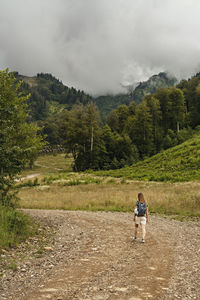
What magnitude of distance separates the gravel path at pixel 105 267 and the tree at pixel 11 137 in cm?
426

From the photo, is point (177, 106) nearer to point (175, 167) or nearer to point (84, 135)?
point (84, 135)

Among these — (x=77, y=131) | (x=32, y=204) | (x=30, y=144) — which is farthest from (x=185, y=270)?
(x=77, y=131)

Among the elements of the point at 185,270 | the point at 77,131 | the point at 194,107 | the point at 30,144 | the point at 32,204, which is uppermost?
the point at 194,107

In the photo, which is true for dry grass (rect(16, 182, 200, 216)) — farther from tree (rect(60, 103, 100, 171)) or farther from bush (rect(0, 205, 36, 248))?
tree (rect(60, 103, 100, 171))

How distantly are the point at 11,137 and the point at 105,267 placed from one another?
9.42 meters

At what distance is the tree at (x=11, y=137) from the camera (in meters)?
12.8


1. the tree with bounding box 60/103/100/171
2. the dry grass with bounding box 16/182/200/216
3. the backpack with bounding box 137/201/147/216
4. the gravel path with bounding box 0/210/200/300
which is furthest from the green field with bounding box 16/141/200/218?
the tree with bounding box 60/103/100/171

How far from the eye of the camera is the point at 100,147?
6188 centimetres

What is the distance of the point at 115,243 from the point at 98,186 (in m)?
24.0

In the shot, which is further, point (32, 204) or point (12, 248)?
point (32, 204)

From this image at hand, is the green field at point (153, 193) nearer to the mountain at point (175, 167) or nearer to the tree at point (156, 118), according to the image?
the mountain at point (175, 167)

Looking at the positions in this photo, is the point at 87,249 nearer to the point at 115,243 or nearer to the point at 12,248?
the point at 115,243

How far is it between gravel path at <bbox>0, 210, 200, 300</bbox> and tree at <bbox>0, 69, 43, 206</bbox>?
4.26 meters

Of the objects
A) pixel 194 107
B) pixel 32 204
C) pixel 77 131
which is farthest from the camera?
pixel 194 107
